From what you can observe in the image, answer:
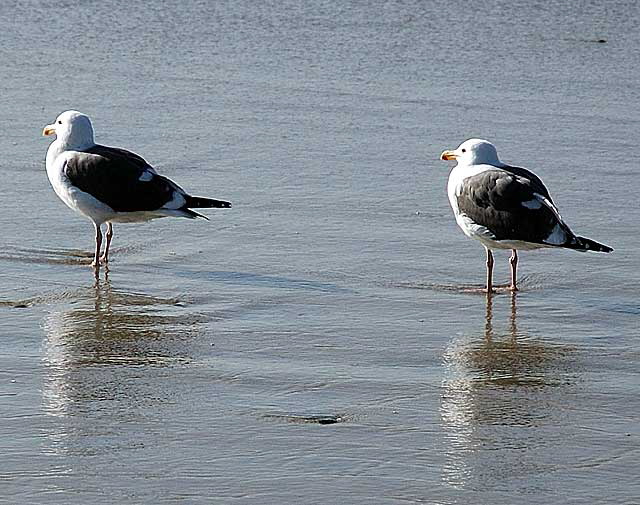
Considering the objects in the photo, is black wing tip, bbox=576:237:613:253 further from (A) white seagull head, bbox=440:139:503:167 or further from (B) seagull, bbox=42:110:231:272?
(B) seagull, bbox=42:110:231:272

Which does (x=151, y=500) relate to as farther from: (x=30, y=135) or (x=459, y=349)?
(x=30, y=135)

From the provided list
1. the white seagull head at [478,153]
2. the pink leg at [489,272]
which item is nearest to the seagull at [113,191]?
the white seagull head at [478,153]

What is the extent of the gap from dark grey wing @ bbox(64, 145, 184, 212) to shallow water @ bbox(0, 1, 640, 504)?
28cm

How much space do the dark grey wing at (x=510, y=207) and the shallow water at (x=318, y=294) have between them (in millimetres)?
287

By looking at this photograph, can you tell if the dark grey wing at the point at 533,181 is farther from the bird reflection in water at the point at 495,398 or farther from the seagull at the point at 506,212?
the bird reflection in water at the point at 495,398

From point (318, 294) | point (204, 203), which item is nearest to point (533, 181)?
point (318, 294)

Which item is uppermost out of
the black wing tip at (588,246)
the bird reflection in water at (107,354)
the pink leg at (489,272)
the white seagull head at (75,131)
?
the white seagull head at (75,131)

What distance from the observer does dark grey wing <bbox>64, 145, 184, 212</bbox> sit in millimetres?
8234

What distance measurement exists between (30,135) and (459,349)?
17.5 ft

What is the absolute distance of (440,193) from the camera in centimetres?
948

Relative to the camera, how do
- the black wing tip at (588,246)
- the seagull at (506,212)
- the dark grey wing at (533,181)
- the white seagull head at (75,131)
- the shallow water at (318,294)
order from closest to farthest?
the shallow water at (318,294) < the black wing tip at (588,246) < the seagull at (506,212) < the dark grey wing at (533,181) < the white seagull head at (75,131)

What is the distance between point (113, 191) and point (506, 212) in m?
2.18

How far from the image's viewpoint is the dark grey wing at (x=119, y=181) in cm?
823

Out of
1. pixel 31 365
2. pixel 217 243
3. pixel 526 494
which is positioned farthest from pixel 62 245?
pixel 526 494
